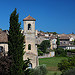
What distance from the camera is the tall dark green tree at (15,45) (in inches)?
871

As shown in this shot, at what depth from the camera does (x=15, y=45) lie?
22.7m

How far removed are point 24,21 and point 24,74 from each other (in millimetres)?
16414

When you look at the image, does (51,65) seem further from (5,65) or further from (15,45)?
(5,65)

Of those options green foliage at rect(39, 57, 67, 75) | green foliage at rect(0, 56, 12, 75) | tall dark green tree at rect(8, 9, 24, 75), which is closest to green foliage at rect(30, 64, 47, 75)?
tall dark green tree at rect(8, 9, 24, 75)

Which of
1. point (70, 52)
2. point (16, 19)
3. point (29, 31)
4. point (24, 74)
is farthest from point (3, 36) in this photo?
point (70, 52)

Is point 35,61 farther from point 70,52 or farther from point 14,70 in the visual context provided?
point 70,52

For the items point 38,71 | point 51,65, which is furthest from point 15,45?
point 51,65

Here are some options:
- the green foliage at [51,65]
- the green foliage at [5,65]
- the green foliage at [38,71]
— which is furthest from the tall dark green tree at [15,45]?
the green foliage at [51,65]

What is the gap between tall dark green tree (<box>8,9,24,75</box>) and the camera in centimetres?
2212

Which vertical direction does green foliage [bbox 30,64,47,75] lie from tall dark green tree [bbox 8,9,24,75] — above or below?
below

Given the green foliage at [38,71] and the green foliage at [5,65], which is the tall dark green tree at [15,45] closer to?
the green foliage at [5,65]

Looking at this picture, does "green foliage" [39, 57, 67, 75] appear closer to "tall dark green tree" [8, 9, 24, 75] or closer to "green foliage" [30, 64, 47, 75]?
"green foliage" [30, 64, 47, 75]

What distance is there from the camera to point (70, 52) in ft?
272

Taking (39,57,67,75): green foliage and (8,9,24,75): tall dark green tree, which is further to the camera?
(39,57,67,75): green foliage
